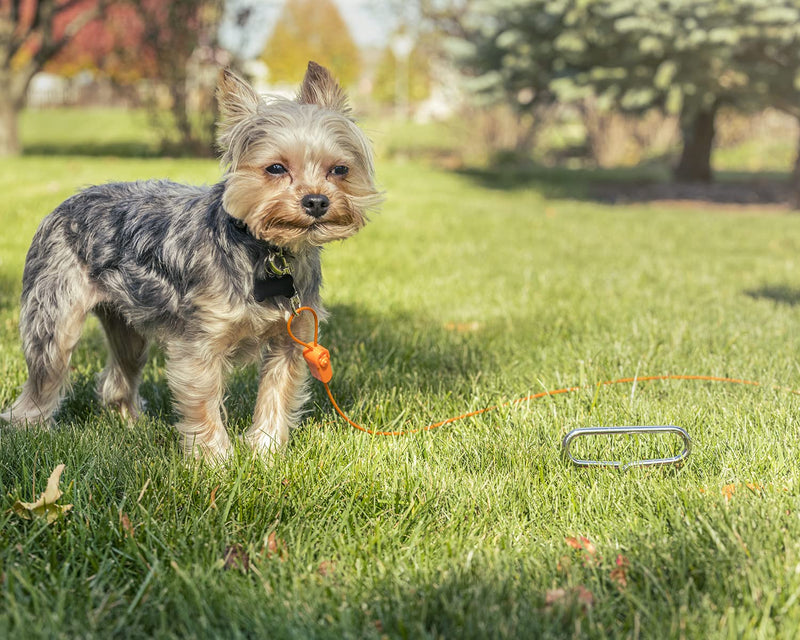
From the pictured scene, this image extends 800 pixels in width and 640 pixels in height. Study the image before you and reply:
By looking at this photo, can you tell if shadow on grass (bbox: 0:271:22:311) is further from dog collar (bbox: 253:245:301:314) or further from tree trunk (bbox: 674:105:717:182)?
tree trunk (bbox: 674:105:717:182)

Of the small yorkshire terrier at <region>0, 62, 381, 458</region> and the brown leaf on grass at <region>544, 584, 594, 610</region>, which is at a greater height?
the small yorkshire terrier at <region>0, 62, 381, 458</region>

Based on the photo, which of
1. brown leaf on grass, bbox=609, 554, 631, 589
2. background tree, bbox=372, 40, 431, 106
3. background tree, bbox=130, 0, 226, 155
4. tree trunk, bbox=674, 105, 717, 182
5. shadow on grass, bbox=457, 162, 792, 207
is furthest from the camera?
background tree, bbox=372, 40, 431, 106

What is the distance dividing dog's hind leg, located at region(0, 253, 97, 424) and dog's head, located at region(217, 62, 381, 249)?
0.96 meters

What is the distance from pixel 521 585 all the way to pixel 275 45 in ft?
177

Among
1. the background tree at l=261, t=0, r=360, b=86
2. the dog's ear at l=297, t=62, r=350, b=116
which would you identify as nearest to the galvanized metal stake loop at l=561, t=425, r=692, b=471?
the dog's ear at l=297, t=62, r=350, b=116

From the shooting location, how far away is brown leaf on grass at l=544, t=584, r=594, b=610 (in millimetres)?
2232

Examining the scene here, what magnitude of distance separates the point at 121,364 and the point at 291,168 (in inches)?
59.0

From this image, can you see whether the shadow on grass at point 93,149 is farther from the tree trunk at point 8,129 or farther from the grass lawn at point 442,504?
the grass lawn at point 442,504

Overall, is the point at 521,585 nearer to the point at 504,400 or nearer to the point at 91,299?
the point at 504,400

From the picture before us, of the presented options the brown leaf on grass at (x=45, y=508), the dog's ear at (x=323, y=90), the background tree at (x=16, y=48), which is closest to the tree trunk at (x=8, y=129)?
the background tree at (x=16, y=48)

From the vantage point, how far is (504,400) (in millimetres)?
3986

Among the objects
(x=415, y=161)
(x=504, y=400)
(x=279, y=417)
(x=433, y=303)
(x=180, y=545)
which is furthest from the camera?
(x=415, y=161)

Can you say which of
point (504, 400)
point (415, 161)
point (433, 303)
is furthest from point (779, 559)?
point (415, 161)

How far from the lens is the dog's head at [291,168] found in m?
2.99
